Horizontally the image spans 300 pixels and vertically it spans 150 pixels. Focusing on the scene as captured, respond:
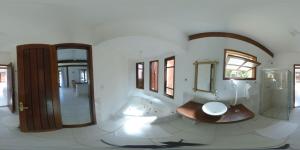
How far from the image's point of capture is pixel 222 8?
2.93ft

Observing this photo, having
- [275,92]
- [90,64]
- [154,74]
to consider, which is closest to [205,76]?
[154,74]

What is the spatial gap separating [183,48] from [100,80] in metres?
0.43

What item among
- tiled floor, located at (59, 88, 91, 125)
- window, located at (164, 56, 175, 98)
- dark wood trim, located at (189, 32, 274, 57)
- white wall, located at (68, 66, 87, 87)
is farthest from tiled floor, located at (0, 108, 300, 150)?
dark wood trim, located at (189, 32, 274, 57)

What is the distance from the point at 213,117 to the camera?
82 cm

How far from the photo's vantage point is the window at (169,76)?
2.69 ft

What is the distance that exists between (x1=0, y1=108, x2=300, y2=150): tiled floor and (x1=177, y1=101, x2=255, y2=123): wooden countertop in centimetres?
6

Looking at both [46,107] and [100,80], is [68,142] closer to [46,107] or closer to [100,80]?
[46,107]

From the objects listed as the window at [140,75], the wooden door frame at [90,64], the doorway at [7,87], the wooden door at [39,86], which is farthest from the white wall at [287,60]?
the doorway at [7,87]

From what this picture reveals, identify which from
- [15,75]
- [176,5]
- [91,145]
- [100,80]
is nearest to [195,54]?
[176,5]

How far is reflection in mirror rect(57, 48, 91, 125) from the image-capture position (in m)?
0.79

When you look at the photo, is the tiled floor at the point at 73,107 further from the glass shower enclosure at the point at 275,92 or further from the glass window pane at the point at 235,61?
the glass shower enclosure at the point at 275,92

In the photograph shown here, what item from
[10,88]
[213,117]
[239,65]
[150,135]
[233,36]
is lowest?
[150,135]

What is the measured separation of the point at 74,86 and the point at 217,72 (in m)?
0.69

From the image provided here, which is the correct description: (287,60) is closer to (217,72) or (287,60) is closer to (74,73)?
(217,72)
